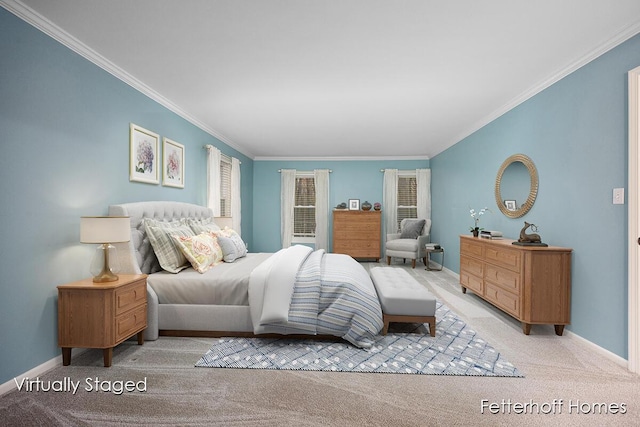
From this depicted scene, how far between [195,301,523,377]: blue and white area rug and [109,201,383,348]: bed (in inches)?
5.0

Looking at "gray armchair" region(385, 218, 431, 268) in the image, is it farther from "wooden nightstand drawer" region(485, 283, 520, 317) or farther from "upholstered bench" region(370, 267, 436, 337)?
"upholstered bench" region(370, 267, 436, 337)

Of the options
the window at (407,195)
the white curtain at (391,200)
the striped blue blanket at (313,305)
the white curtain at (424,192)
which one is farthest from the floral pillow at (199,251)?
the white curtain at (424,192)

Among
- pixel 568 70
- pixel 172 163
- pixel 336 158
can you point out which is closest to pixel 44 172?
pixel 172 163

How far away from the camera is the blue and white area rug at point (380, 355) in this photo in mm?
2393

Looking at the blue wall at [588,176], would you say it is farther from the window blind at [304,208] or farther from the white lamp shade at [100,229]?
the window blind at [304,208]

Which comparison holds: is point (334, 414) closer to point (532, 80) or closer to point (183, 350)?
point (183, 350)

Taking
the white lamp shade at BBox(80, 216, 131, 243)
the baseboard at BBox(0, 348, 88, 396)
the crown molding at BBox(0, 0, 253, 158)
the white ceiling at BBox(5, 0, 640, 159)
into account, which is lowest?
the baseboard at BBox(0, 348, 88, 396)

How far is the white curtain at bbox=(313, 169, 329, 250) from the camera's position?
7973mm

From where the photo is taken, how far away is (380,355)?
2602mm

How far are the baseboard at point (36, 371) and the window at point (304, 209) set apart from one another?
580 centimetres

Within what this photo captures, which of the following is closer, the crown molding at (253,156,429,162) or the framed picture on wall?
the framed picture on wall

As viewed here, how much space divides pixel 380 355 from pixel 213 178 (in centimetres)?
411

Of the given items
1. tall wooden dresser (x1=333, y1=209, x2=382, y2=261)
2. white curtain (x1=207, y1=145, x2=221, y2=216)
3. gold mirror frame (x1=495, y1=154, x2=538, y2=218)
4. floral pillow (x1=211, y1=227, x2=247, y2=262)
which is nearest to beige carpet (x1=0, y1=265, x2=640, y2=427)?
floral pillow (x1=211, y1=227, x2=247, y2=262)

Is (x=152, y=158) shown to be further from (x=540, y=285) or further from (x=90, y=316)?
(x=540, y=285)
